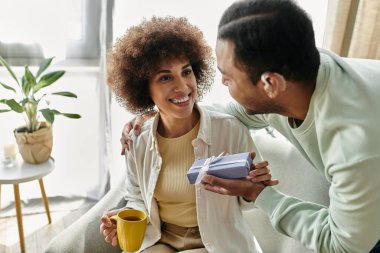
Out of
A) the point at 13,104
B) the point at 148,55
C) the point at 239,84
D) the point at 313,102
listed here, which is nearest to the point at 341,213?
the point at 313,102

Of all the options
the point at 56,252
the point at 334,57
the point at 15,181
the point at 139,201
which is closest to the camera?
the point at 334,57

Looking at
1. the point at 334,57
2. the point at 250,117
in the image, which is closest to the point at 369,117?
the point at 334,57

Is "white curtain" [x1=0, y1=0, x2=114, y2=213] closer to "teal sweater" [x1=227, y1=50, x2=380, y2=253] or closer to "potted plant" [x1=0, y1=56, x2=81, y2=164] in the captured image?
"potted plant" [x1=0, y1=56, x2=81, y2=164]

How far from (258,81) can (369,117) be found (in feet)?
0.85

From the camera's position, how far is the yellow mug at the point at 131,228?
3.40ft

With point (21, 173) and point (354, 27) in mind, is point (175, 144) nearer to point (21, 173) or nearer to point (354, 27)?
point (21, 173)

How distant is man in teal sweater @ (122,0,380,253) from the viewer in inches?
33.2

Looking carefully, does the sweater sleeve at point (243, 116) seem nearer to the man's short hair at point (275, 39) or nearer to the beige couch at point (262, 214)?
the beige couch at point (262, 214)

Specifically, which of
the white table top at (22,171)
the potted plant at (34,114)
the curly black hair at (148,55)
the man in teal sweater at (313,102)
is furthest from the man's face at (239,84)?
the white table top at (22,171)

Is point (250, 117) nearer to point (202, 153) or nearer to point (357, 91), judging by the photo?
point (202, 153)

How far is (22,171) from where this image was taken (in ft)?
6.73

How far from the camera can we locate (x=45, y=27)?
2180 millimetres

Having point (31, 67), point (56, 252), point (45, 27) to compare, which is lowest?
point (56, 252)

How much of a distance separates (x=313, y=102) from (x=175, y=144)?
0.55 m
